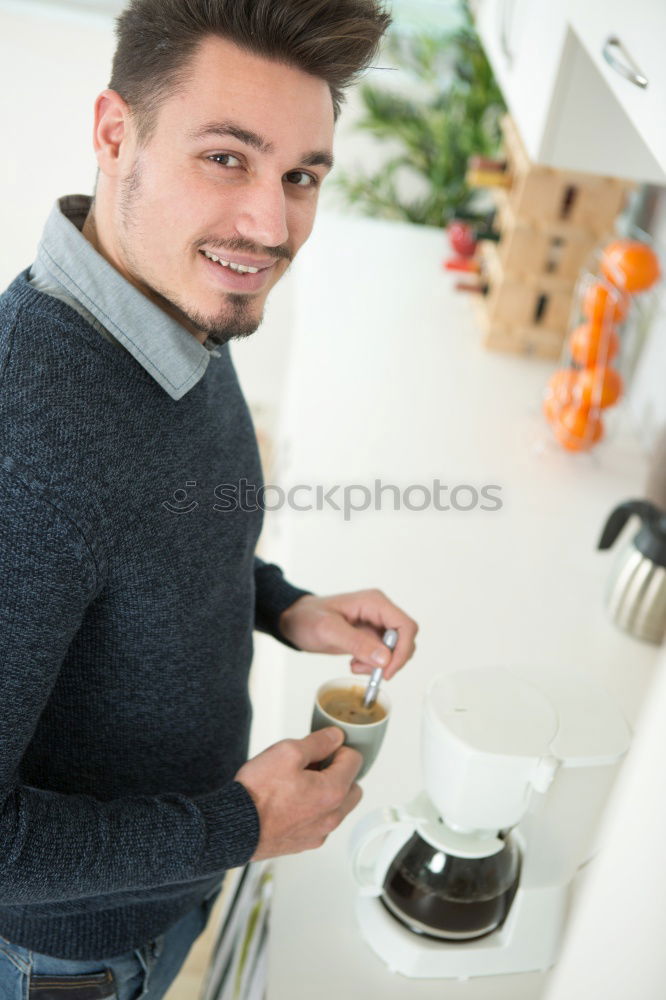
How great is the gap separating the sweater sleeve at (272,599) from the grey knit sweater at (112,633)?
15 centimetres

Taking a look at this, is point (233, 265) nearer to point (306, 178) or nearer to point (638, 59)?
point (306, 178)

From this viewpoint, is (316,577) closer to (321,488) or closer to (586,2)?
(321,488)

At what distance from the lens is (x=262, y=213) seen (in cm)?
83

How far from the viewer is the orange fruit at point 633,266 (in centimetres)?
174

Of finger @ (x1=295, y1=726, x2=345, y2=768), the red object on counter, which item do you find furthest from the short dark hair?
the red object on counter

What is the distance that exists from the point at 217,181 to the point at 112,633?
369mm

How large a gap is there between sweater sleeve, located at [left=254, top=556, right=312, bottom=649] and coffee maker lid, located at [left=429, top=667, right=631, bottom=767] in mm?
262

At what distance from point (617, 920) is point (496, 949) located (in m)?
0.57


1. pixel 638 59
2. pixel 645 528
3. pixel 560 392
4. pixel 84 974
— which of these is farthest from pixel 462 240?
pixel 84 974

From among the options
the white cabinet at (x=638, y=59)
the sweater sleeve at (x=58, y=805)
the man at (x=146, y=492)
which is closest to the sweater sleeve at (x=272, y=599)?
the man at (x=146, y=492)

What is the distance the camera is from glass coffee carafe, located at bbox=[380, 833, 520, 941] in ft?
3.13

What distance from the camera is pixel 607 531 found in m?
1.46

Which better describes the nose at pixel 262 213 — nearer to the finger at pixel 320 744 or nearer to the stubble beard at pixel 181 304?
the stubble beard at pixel 181 304

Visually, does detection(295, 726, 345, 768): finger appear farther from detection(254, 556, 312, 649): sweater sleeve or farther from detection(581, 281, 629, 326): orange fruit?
detection(581, 281, 629, 326): orange fruit
